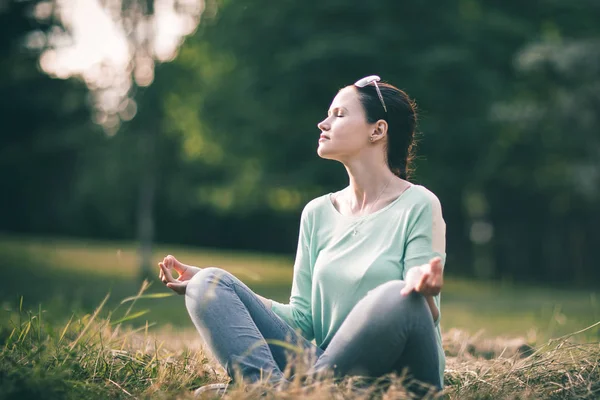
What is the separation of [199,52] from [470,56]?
6.16 m

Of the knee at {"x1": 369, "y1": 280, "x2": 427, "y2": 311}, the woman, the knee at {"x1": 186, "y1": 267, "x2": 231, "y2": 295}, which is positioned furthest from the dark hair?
the knee at {"x1": 186, "y1": 267, "x2": 231, "y2": 295}

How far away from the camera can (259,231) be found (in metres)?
25.8

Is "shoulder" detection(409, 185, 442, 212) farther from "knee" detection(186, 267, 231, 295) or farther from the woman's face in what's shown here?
"knee" detection(186, 267, 231, 295)

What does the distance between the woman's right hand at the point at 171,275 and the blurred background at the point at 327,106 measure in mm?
8345

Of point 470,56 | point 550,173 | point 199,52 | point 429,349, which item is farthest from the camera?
point 199,52

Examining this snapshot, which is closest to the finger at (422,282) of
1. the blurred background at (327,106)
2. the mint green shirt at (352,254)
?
the mint green shirt at (352,254)

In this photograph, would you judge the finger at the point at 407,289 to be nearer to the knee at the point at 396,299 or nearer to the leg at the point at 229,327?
the knee at the point at 396,299

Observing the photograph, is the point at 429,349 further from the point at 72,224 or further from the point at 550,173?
the point at 72,224

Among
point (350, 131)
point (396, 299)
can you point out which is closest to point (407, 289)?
point (396, 299)

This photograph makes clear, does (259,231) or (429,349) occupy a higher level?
(429,349)

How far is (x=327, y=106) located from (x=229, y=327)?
12189mm

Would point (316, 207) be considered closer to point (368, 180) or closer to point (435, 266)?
point (368, 180)

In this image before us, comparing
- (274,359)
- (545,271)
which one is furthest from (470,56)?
(274,359)

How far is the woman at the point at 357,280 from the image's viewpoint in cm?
238
